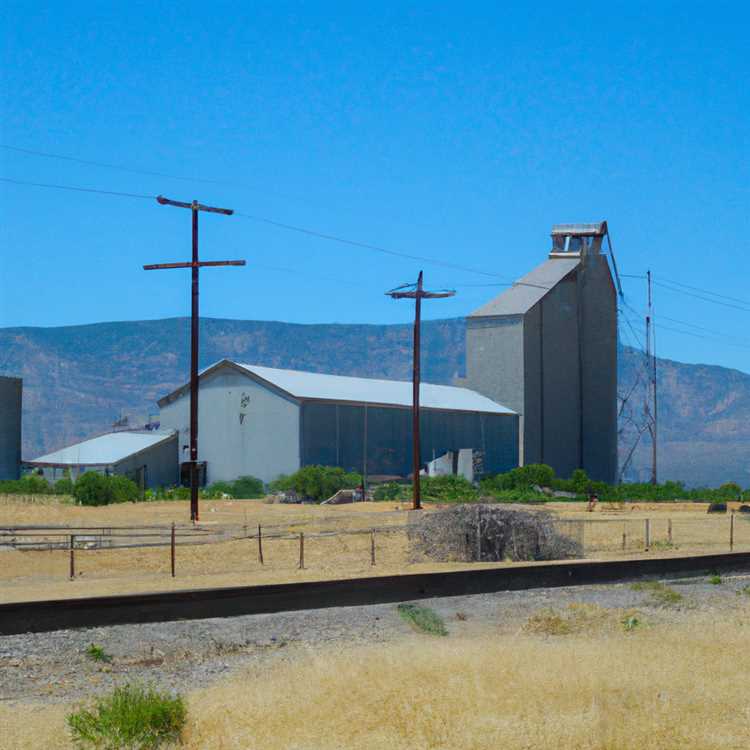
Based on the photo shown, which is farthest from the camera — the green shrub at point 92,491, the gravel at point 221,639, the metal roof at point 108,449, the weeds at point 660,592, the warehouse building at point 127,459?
the metal roof at point 108,449

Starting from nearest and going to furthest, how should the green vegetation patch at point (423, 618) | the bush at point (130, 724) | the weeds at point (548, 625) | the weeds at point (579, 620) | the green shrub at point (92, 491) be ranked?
1. the bush at point (130, 724)
2. the weeds at point (548, 625)
3. the weeds at point (579, 620)
4. the green vegetation patch at point (423, 618)
5. the green shrub at point (92, 491)

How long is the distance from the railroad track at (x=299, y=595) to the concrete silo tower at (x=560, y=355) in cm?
5249

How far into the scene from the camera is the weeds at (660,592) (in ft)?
68.8

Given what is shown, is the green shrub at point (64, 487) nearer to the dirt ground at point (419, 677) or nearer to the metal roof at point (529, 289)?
the metal roof at point (529, 289)

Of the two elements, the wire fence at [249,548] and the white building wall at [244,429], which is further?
the white building wall at [244,429]

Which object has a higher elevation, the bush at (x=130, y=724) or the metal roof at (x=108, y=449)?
the metal roof at (x=108, y=449)

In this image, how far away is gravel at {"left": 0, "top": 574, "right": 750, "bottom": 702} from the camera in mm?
13578

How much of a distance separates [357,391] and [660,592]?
4803cm

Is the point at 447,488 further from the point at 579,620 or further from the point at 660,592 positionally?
the point at 579,620

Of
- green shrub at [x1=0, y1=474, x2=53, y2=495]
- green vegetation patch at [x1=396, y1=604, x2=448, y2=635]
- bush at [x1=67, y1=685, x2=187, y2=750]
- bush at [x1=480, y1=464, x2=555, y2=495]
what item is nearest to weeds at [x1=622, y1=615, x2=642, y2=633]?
green vegetation patch at [x1=396, y1=604, x2=448, y2=635]

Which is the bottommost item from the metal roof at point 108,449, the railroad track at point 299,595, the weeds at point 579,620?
the weeds at point 579,620

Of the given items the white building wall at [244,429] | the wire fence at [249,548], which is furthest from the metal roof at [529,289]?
the wire fence at [249,548]

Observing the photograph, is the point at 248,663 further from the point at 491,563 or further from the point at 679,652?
the point at 491,563

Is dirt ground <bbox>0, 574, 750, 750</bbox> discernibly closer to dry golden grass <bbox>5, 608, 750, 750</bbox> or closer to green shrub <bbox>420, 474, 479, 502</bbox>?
dry golden grass <bbox>5, 608, 750, 750</bbox>
